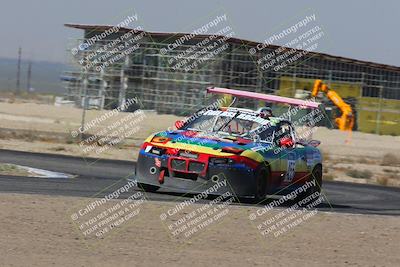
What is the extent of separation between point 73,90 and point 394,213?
165ft

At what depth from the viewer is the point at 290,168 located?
15.2 m

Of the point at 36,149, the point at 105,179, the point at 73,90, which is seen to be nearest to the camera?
the point at 105,179

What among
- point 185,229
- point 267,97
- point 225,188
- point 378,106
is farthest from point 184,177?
point 378,106

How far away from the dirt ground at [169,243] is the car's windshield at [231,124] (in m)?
2.99

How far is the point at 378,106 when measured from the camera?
181ft

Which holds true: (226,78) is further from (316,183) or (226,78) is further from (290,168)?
(290,168)

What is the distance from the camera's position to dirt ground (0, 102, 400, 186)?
2698cm

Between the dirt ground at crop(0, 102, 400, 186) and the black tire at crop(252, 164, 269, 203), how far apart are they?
34.5ft

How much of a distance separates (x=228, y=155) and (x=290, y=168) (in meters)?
Answer: 1.95

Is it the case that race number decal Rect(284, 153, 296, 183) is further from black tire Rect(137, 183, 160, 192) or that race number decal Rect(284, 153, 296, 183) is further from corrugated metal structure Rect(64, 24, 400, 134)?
corrugated metal structure Rect(64, 24, 400, 134)

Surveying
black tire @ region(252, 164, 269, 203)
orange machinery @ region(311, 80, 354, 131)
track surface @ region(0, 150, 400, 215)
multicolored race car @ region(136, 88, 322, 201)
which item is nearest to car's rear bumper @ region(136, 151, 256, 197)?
multicolored race car @ region(136, 88, 322, 201)

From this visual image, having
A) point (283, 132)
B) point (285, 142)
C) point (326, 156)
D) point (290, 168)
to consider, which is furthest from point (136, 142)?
point (285, 142)

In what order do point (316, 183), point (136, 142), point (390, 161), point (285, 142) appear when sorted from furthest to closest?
1. point (390, 161)
2. point (136, 142)
3. point (316, 183)
4. point (285, 142)

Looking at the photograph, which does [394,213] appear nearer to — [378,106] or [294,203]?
[294,203]
